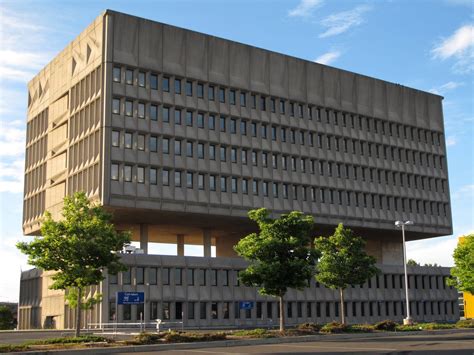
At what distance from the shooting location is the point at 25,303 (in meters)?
78.8

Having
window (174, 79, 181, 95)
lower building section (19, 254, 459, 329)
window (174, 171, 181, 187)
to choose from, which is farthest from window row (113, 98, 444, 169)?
lower building section (19, 254, 459, 329)

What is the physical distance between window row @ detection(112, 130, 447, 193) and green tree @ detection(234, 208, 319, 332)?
982 inches

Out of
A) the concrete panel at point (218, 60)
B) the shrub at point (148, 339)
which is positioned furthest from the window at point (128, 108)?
the shrub at point (148, 339)

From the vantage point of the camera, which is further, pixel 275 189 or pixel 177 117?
pixel 275 189

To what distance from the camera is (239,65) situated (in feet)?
243

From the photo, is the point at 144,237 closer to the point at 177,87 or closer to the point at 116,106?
the point at 116,106

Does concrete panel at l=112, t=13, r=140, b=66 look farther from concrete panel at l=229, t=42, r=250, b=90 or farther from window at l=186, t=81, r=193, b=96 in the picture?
concrete panel at l=229, t=42, r=250, b=90

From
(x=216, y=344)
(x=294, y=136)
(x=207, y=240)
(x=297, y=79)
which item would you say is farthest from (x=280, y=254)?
(x=297, y=79)

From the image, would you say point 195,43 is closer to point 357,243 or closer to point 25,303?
point 357,243

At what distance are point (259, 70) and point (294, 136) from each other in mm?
8748

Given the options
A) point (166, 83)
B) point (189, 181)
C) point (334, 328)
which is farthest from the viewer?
point (166, 83)

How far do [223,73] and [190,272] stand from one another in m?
21.6

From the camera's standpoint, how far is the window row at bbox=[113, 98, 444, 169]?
68.6 metres

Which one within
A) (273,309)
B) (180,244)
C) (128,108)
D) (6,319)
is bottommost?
(6,319)
